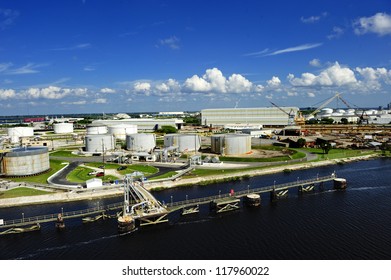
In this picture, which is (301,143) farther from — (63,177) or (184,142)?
(63,177)

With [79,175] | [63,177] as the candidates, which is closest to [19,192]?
[63,177]

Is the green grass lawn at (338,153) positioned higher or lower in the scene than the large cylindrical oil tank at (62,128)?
lower

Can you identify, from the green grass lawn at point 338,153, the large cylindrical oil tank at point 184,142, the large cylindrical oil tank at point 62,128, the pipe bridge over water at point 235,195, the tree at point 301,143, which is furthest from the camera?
the large cylindrical oil tank at point 62,128

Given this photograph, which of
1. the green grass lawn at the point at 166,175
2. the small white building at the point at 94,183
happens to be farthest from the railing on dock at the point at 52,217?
the green grass lawn at the point at 166,175

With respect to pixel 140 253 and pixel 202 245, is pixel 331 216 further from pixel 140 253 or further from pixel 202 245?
pixel 140 253

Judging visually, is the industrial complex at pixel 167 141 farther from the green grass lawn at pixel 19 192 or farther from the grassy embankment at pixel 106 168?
the green grass lawn at pixel 19 192

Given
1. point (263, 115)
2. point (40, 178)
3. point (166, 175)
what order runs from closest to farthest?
1. point (40, 178)
2. point (166, 175)
3. point (263, 115)

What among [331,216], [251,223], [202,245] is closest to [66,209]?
[202,245]

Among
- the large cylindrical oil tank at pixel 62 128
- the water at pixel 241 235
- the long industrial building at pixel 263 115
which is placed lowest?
the water at pixel 241 235

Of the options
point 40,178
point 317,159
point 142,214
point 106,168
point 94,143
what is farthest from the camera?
point 94,143
